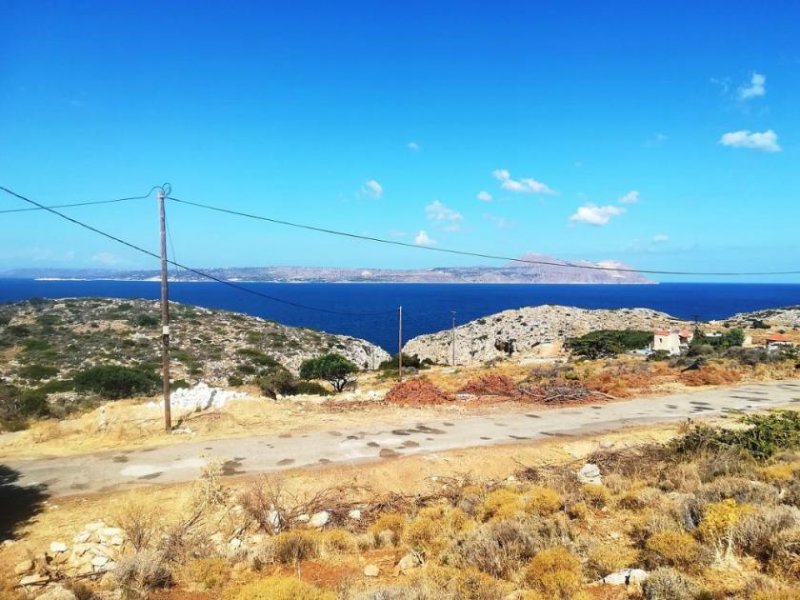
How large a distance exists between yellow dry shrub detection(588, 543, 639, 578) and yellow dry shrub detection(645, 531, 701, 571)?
0.33 m

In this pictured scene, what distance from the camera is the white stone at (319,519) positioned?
9.37 m

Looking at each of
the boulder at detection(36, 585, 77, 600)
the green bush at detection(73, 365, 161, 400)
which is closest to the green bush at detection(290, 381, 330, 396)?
the green bush at detection(73, 365, 161, 400)

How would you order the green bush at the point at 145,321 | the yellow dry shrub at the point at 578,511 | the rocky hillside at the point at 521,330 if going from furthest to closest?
the rocky hillside at the point at 521,330 → the green bush at the point at 145,321 → the yellow dry shrub at the point at 578,511

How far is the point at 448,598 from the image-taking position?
5.87 metres

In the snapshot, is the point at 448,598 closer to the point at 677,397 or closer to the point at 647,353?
the point at 677,397

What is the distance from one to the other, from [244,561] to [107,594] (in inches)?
74.2

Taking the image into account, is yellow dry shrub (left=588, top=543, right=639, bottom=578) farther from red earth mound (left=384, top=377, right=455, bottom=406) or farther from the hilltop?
the hilltop

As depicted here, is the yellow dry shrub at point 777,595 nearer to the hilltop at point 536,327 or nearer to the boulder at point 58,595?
the boulder at point 58,595

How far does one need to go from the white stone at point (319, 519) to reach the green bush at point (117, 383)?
76.3ft

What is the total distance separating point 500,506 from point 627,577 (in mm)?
2918

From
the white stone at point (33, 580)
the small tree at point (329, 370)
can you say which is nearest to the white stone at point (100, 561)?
the white stone at point (33, 580)

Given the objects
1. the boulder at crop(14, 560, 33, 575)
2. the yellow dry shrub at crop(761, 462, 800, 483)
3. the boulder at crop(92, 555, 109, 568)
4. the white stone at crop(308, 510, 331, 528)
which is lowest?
the white stone at crop(308, 510, 331, 528)

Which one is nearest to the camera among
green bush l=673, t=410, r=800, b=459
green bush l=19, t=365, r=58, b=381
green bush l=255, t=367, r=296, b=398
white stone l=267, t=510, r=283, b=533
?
white stone l=267, t=510, r=283, b=533

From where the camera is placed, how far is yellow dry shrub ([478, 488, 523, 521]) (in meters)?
8.70
